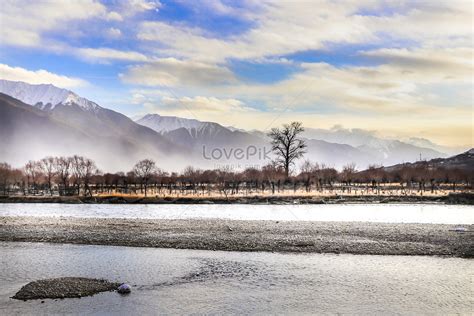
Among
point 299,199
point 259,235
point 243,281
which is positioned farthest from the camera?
point 299,199

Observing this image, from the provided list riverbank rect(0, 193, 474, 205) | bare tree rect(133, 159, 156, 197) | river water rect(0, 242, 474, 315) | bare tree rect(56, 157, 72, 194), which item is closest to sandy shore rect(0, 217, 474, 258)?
river water rect(0, 242, 474, 315)

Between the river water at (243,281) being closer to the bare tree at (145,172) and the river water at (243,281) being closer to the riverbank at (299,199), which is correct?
the riverbank at (299,199)

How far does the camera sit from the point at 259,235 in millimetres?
36719

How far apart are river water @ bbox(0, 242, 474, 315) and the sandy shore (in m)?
2.00

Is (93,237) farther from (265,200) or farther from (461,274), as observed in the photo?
(265,200)

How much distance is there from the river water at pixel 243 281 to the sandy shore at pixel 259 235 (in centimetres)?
200

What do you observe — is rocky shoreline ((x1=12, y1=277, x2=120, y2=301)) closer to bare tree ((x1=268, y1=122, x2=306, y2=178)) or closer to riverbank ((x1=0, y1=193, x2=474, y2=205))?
riverbank ((x1=0, y1=193, x2=474, y2=205))

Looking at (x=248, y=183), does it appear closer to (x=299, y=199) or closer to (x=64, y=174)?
(x=299, y=199)

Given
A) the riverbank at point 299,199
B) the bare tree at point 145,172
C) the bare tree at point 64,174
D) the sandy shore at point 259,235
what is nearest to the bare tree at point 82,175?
the bare tree at point 64,174

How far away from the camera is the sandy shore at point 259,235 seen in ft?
105

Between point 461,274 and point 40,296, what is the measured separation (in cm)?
2199

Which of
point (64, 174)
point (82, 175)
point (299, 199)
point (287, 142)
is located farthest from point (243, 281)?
point (64, 174)

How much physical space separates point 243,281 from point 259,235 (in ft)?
44.6

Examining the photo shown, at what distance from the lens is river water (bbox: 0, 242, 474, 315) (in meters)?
19.2
